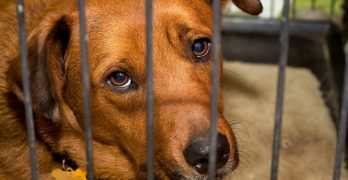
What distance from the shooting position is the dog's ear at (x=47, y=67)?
246 cm

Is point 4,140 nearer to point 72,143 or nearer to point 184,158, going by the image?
point 72,143

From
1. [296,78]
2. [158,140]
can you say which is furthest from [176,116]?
[296,78]

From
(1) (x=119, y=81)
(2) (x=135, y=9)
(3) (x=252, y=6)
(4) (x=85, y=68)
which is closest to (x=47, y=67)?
(1) (x=119, y=81)

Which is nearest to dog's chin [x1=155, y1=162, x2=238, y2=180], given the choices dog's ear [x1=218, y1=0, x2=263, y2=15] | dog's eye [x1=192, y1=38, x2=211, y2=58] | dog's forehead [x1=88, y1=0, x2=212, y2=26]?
dog's eye [x1=192, y1=38, x2=211, y2=58]

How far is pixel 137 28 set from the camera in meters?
2.58

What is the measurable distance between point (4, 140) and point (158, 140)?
0.80 meters

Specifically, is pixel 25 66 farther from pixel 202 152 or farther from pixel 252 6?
pixel 252 6

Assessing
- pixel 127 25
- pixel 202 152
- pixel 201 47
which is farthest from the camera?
pixel 201 47

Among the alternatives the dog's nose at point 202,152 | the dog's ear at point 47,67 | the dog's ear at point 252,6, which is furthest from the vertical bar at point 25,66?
the dog's ear at point 252,6

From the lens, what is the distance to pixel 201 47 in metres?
2.72

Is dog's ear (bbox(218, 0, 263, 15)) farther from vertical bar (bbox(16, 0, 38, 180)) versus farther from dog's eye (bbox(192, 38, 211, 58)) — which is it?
vertical bar (bbox(16, 0, 38, 180))

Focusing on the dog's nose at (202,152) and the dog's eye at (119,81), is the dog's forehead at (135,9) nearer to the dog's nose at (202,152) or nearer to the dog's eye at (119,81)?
the dog's eye at (119,81)

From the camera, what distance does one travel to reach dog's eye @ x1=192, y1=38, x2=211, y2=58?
2.69 m

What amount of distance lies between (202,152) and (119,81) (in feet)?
1.71
